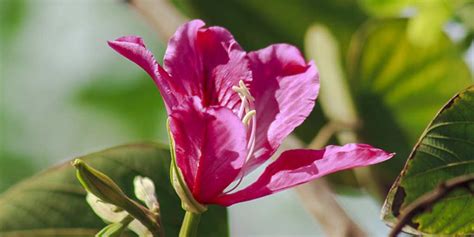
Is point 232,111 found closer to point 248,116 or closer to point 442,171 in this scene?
point 248,116

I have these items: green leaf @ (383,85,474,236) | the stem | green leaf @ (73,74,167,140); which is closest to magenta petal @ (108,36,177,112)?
green leaf @ (383,85,474,236)

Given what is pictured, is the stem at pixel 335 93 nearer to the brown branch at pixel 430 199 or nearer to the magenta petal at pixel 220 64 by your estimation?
the magenta petal at pixel 220 64

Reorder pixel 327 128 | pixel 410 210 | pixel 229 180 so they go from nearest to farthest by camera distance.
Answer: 1. pixel 410 210
2. pixel 229 180
3. pixel 327 128

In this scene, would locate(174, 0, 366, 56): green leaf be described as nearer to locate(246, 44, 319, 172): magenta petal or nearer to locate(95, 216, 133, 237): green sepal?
locate(246, 44, 319, 172): magenta petal

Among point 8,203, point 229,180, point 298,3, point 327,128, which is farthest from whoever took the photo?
point 298,3

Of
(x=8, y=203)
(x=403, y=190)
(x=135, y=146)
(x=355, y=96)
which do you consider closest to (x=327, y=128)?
(x=355, y=96)

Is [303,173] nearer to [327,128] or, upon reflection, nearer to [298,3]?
[327,128]
